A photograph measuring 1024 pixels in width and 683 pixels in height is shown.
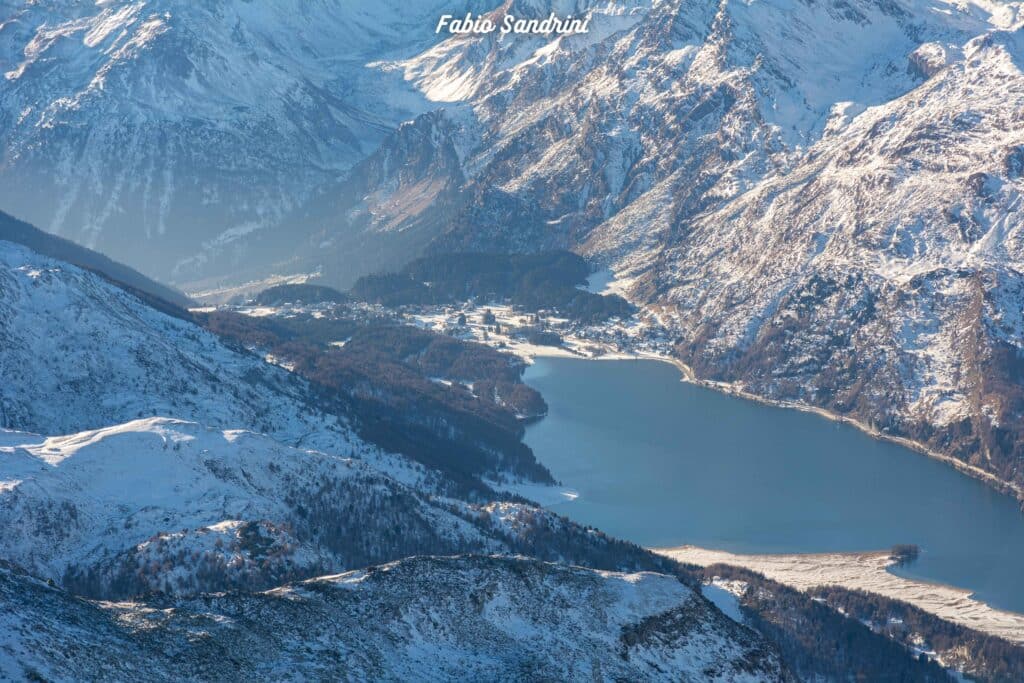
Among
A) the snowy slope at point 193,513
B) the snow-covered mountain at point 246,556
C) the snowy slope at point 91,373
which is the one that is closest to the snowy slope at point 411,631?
the snow-covered mountain at point 246,556

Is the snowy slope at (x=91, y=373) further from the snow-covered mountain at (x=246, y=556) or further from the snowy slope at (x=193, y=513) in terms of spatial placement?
the snowy slope at (x=193, y=513)

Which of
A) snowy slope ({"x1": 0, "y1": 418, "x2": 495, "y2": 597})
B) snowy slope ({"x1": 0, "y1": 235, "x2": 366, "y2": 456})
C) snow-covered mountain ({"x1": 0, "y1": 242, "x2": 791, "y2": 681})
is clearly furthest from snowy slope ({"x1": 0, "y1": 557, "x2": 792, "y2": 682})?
snowy slope ({"x1": 0, "y1": 235, "x2": 366, "y2": 456})

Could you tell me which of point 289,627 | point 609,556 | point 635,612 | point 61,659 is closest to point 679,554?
point 609,556

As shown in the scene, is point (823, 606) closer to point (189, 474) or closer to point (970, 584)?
point (970, 584)

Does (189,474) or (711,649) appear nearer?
(711,649)

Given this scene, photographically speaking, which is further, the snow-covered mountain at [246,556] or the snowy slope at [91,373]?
the snowy slope at [91,373]

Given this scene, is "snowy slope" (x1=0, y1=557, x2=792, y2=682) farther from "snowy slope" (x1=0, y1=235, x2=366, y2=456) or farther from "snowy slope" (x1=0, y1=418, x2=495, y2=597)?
"snowy slope" (x1=0, y1=235, x2=366, y2=456)

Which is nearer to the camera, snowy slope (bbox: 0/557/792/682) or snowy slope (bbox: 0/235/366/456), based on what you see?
snowy slope (bbox: 0/557/792/682)

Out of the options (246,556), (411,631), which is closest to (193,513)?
(246,556)
